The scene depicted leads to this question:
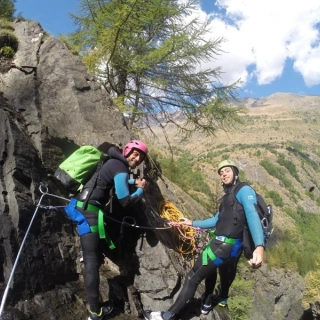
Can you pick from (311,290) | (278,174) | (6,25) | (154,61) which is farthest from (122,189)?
(278,174)

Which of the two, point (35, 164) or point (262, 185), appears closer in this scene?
point (35, 164)

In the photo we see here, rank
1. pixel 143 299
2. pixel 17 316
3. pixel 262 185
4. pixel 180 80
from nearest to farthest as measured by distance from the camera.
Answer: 1. pixel 17 316
2. pixel 143 299
3. pixel 180 80
4. pixel 262 185

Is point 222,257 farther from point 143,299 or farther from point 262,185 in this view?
point 262,185

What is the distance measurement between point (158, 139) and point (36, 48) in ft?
27.4

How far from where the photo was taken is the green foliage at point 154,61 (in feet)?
44.2

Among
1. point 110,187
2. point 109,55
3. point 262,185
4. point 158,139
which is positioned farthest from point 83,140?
point 262,185

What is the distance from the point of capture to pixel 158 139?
16141 mm

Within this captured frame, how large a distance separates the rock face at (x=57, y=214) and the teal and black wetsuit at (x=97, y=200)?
0.65m

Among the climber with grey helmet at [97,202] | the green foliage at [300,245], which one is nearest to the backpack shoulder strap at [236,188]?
the climber with grey helmet at [97,202]

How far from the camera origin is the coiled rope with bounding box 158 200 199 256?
731 cm

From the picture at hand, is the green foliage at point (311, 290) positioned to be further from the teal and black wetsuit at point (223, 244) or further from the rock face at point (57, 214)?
the teal and black wetsuit at point (223, 244)

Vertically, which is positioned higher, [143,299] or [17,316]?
[17,316]

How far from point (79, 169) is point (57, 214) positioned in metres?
1.34

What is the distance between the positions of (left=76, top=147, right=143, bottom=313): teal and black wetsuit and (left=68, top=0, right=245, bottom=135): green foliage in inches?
326
